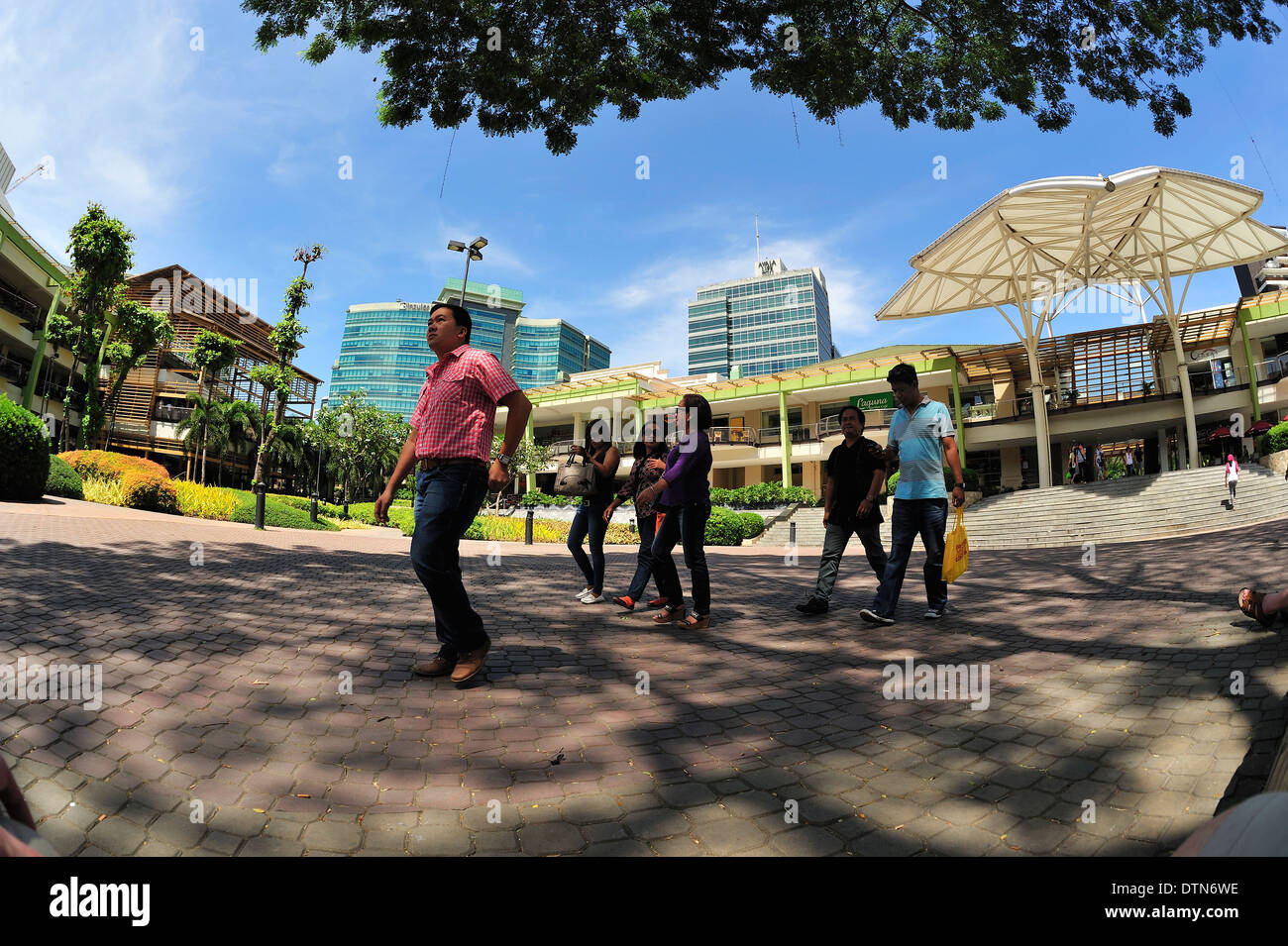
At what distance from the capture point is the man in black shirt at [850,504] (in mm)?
5191

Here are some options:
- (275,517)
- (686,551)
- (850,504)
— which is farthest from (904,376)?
(275,517)

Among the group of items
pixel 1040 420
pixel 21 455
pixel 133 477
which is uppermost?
pixel 1040 420

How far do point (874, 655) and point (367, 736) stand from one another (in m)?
3.03

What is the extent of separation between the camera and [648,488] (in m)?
4.87

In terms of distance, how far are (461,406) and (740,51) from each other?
14.5 ft

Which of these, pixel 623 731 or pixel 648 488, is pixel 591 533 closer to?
pixel 648 488

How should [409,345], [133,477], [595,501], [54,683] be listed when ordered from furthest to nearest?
1. [409,345]
2. [133,477]
3. [595,501]
4. [54,683]

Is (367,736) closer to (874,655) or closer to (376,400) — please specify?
(874,655)

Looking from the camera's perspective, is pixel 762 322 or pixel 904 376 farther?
pixel 762 322

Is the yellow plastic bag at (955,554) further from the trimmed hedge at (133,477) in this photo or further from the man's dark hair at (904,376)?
the trimmed hedge at (133,477)

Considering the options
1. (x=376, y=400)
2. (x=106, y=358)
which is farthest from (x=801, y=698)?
(x=376, y=400)

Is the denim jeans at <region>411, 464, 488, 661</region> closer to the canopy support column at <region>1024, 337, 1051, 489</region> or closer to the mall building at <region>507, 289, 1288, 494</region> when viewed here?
the canopy support column at <region>1024, 337, 1051, 489</region>

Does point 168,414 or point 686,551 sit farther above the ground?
point 168,414

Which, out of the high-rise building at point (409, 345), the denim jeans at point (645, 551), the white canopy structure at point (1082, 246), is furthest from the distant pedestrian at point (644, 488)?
the high-rise building at point (409, 345)
